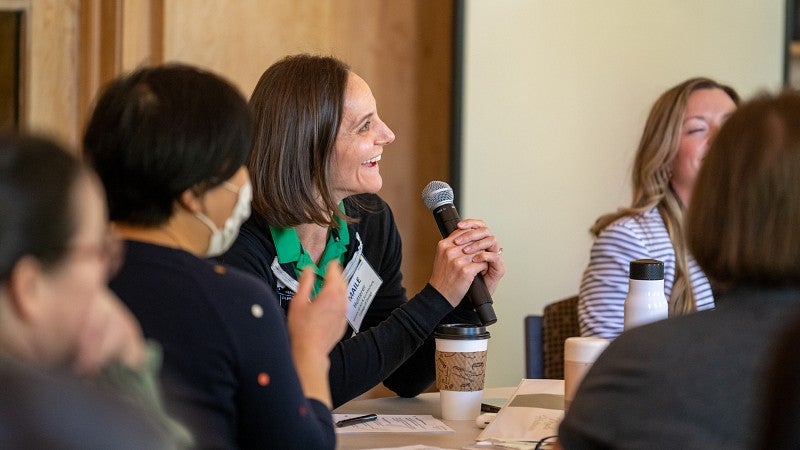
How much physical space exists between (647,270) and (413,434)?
50 cm

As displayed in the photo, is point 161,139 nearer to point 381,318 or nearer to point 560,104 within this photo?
point 381,318

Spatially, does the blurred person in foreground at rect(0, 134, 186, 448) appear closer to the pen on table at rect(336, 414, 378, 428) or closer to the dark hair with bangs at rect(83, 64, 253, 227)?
the dark hair with bangs at rect(83, 64, 253, 227)

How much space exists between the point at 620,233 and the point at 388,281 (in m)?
0.70

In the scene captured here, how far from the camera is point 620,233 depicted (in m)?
2.88

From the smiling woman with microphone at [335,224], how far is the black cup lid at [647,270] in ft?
1.49

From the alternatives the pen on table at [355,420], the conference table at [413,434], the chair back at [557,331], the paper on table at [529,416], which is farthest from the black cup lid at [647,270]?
the chair back at [557,331]

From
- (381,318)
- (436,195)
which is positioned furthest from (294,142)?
(381,318)

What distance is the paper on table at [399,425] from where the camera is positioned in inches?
76.0

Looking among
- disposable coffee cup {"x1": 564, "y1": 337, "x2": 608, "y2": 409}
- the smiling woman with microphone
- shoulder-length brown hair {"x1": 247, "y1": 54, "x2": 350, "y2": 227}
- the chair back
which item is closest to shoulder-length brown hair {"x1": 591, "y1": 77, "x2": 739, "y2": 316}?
the chair back

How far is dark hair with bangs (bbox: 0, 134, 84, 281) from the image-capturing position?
87 centimetres

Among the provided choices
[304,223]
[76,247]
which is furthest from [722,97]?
[76,247]

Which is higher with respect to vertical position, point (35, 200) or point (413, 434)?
point (35, 200)

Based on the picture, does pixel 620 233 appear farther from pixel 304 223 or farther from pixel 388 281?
pixel 304 223

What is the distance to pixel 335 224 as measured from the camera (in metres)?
2.40
